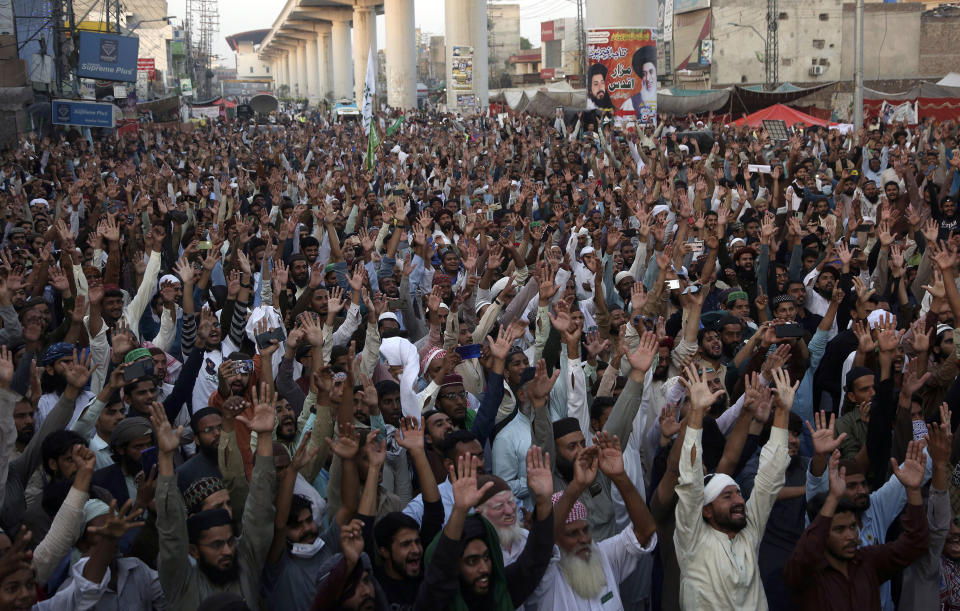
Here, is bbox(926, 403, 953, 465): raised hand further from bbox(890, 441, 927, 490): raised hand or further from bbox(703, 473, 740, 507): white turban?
bbox(703, 473, 740, 507): white turban

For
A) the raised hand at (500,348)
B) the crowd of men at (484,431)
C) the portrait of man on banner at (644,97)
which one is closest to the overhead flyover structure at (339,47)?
the portrait of man on banner at (644,97)

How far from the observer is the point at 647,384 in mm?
Answer: 4957

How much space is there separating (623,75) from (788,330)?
64.0ft

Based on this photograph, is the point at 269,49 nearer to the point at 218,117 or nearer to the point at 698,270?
the point at 218,117

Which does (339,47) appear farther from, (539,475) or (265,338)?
A: (539,475)

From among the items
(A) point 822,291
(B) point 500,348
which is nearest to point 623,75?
(A) point 822,291

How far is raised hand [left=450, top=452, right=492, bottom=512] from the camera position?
3199 millimetres

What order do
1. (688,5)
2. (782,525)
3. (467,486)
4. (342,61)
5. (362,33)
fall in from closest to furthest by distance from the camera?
(467,486), (782,525), (688,5), (362,33), (342,61)

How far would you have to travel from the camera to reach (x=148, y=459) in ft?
13.8

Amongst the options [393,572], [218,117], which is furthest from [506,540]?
[218,117]

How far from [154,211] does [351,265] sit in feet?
11.7

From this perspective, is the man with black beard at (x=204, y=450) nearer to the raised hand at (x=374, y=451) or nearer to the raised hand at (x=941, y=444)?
the raised hand at (x=374, y=451)

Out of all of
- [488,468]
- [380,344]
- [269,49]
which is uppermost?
[269,49]

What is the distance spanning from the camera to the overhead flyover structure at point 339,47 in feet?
152
